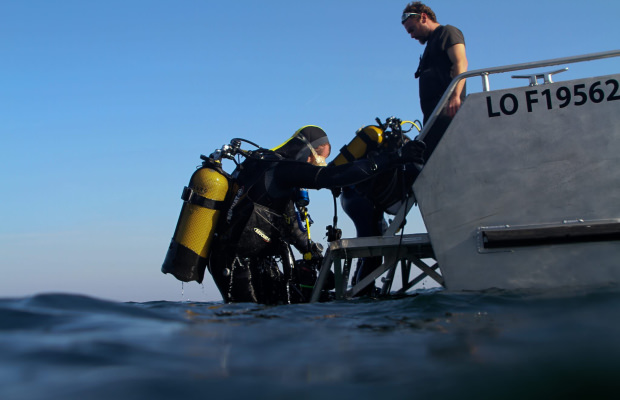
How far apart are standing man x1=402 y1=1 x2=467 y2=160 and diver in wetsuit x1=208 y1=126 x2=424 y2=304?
0.57 metres

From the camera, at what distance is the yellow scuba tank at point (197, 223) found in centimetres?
537

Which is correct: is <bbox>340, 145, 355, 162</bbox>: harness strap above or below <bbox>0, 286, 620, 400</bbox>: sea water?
above

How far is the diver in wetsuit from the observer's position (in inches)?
207

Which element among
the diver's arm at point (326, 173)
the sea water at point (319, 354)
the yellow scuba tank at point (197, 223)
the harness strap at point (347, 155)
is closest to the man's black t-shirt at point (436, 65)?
the harness strap at point (347, 155)

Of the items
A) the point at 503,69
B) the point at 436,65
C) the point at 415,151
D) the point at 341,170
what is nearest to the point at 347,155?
the point at 341,170

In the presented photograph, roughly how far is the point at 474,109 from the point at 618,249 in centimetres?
145

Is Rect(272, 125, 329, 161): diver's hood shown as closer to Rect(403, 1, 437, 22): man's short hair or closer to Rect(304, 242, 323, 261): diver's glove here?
Rect(304, 242, 323, 261): diver's glove

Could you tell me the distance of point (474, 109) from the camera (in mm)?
4539

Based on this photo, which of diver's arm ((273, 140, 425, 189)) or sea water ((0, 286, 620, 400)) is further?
diver's arm ((273, 140, 425, 189))

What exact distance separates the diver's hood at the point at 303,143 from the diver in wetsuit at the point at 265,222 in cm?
14

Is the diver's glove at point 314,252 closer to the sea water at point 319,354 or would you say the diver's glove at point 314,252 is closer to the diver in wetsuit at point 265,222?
the diver in wetsuit at point 265,222

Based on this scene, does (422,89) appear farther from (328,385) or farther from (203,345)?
(328,385)

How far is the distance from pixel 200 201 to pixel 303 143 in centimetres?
123

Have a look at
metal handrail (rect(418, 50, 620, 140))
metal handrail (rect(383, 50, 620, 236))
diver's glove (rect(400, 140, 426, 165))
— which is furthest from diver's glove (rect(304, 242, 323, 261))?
metal handrail (rect(418, 50, 620, 140))
